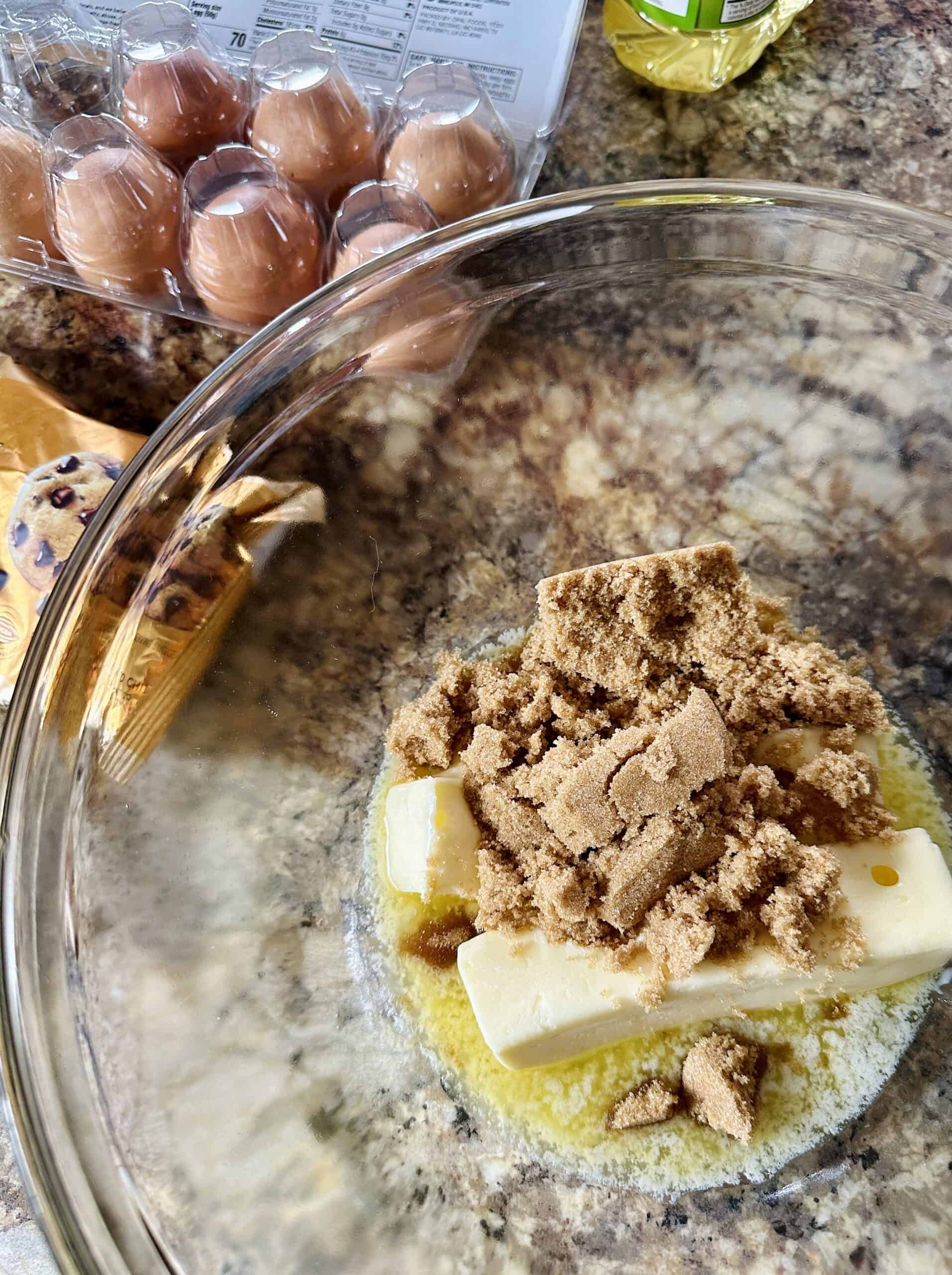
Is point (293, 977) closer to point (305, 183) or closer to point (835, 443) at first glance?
point (835, 443)

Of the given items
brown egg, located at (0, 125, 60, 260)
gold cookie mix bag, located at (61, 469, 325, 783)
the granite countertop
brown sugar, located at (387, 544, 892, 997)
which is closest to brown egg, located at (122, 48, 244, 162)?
brown egg, located at (0, 125, 60, 260)

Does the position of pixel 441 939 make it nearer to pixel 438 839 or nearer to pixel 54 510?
pixel 438 839

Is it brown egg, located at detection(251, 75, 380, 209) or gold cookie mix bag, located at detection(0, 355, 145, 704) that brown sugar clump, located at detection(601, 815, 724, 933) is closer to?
gold cookie mix bag, located at detection(0, 355, 145, 704)

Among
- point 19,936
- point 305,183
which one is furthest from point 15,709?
point 305,183

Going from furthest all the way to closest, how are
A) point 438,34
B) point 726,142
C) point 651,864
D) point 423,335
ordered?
point 438,34, point 726,142, point 423,335, point 651,864

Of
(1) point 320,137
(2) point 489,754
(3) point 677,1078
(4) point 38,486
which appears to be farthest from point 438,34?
(3) point 677,1078
